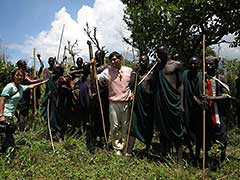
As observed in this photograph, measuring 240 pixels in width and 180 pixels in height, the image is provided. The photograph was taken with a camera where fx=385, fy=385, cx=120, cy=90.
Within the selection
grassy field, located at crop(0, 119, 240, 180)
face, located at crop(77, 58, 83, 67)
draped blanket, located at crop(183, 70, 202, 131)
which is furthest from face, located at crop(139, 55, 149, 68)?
face, located at crop(77, 58, 83, 67)

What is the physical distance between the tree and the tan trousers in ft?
10.7

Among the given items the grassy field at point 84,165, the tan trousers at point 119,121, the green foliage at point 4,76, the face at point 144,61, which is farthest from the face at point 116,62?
the green foliage at point 4,76

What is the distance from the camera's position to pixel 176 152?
630 cm

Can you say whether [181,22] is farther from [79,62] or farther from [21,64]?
[21,64]

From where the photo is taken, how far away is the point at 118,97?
275 inches

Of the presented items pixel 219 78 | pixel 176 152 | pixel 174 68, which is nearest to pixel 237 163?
pixel 176 152

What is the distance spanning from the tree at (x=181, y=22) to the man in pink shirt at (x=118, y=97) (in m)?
2.86

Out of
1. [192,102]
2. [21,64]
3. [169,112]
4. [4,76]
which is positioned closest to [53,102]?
[21,64]

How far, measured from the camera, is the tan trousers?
7.03 meters

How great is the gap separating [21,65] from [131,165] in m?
3.97

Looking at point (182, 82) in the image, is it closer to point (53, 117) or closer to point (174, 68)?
point (174, 68)

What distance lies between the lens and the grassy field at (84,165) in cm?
576

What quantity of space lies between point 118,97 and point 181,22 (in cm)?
410

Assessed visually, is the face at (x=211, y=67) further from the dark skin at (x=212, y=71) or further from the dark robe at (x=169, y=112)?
the dark robe at (x=169, y=112)
